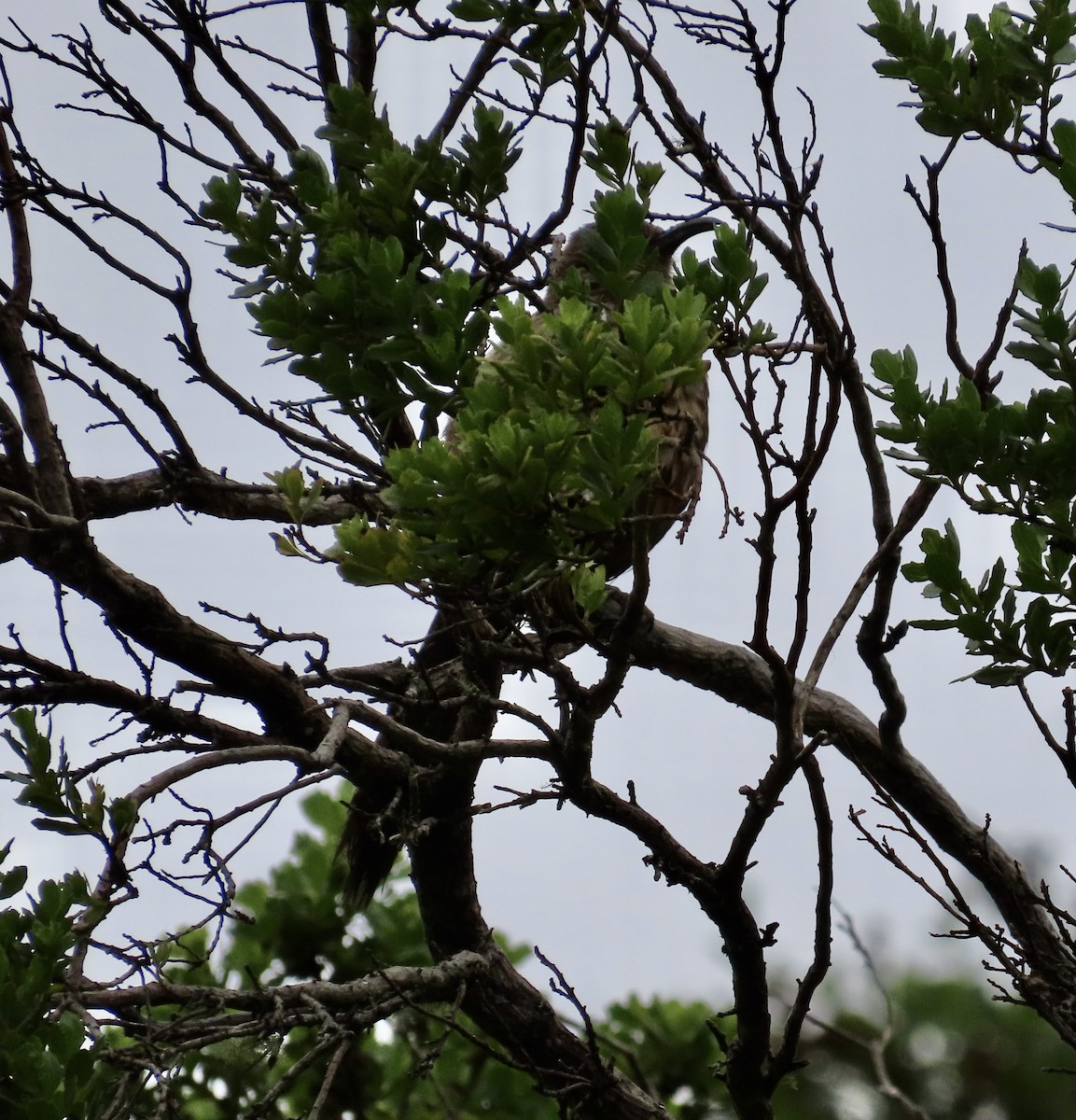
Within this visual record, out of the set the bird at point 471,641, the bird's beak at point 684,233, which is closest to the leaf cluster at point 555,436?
the bird at point 471,641

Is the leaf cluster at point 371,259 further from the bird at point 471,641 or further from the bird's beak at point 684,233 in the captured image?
the bird's beak at point 684,233

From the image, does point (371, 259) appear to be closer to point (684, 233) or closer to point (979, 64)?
point (979, 64)

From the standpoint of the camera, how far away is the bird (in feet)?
6.87

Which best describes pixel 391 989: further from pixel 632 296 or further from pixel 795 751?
pixel 632 296

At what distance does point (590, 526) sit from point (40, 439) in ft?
5.34

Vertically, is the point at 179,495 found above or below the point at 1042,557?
above

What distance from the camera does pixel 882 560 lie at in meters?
2.98

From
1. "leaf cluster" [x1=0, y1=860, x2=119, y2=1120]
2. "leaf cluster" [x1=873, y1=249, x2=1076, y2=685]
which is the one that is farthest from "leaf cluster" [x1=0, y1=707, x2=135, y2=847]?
"leaf cluster" [x1=873, y1=249, x2=1076, y2=685]

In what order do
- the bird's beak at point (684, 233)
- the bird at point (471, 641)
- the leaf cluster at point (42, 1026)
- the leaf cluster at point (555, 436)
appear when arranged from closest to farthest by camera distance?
1. the leaf cluster at point (555, 436)
2. the leaf cluster at point (42, 1026)
3. the bird at point (471, 641)
4. the bird's beak at point (684, 233)

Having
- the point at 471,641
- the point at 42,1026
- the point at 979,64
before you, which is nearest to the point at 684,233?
the point at 979,64

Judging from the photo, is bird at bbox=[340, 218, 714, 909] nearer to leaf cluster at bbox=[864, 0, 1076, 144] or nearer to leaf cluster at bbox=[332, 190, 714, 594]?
leaf cluster at bbox=[332, 190, 714, 594]

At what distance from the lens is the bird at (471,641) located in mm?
2094

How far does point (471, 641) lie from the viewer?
242 centimetres

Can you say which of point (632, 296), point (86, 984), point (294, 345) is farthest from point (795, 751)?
point (86, 984)
